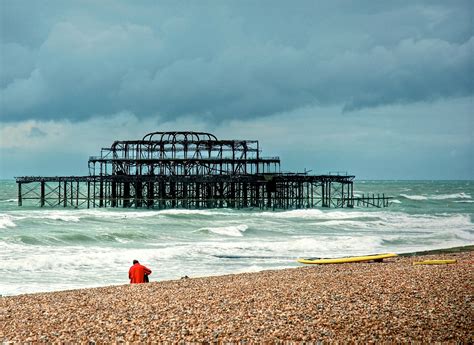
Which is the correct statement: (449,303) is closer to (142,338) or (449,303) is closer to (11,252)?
(142,338)

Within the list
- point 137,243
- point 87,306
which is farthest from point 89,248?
point 87,306

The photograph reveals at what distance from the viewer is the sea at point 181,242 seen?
19.9 metres

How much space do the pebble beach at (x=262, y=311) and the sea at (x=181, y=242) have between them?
16.0 ft

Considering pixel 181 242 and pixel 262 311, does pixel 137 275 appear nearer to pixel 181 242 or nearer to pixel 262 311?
pixel 262 311

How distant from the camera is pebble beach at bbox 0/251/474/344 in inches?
357

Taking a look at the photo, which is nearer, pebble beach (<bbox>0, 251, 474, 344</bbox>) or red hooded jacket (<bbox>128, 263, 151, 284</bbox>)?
pebble beach (<bbox>0, 251, 474, 344</bbox>)

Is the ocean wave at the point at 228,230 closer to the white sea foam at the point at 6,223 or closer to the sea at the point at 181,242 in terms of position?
the sea at the point at 181,242

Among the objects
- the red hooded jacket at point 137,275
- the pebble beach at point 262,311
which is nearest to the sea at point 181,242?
the red hooded jacket at point 137,275

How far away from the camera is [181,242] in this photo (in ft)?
97.0

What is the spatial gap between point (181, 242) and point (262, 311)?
19.3 metres

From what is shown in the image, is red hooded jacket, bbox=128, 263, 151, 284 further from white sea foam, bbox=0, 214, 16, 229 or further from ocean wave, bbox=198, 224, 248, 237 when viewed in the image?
white sea foam, bbox=0, 214, 16, 229

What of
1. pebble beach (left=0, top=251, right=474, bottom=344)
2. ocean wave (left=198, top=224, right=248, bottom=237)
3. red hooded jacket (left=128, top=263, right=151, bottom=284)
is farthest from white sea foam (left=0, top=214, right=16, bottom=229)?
pebble beach (left=0, top=251, right=474, bottom=344)

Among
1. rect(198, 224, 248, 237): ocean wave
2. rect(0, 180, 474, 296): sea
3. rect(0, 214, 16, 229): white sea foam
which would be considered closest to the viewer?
rect(0, 180, 474, 296): sea

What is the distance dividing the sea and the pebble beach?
488 centimetres
